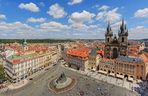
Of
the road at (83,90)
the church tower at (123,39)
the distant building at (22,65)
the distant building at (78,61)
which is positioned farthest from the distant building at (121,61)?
the distant building at (22,65)

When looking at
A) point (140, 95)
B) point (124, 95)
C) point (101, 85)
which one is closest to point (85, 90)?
point (101, 85)

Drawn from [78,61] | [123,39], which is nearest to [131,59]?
[123,39]

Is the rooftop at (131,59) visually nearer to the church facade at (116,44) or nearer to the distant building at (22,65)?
the church facade at (116,44)

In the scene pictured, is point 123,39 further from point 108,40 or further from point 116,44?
point 108,40

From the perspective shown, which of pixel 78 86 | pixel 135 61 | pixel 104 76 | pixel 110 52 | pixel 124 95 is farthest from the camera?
pixel 110 52

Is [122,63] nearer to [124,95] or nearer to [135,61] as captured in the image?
[135,61]

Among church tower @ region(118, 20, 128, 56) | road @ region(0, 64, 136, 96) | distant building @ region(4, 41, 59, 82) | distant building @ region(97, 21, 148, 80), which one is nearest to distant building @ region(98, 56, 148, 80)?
distant building @ region(97, 21, 148, 80)

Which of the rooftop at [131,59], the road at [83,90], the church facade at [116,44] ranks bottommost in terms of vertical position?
the road at [83,90]

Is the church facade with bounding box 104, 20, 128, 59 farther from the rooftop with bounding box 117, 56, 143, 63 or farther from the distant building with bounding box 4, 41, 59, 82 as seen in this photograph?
the distant building with bounding box 4, 41, 59, 82
